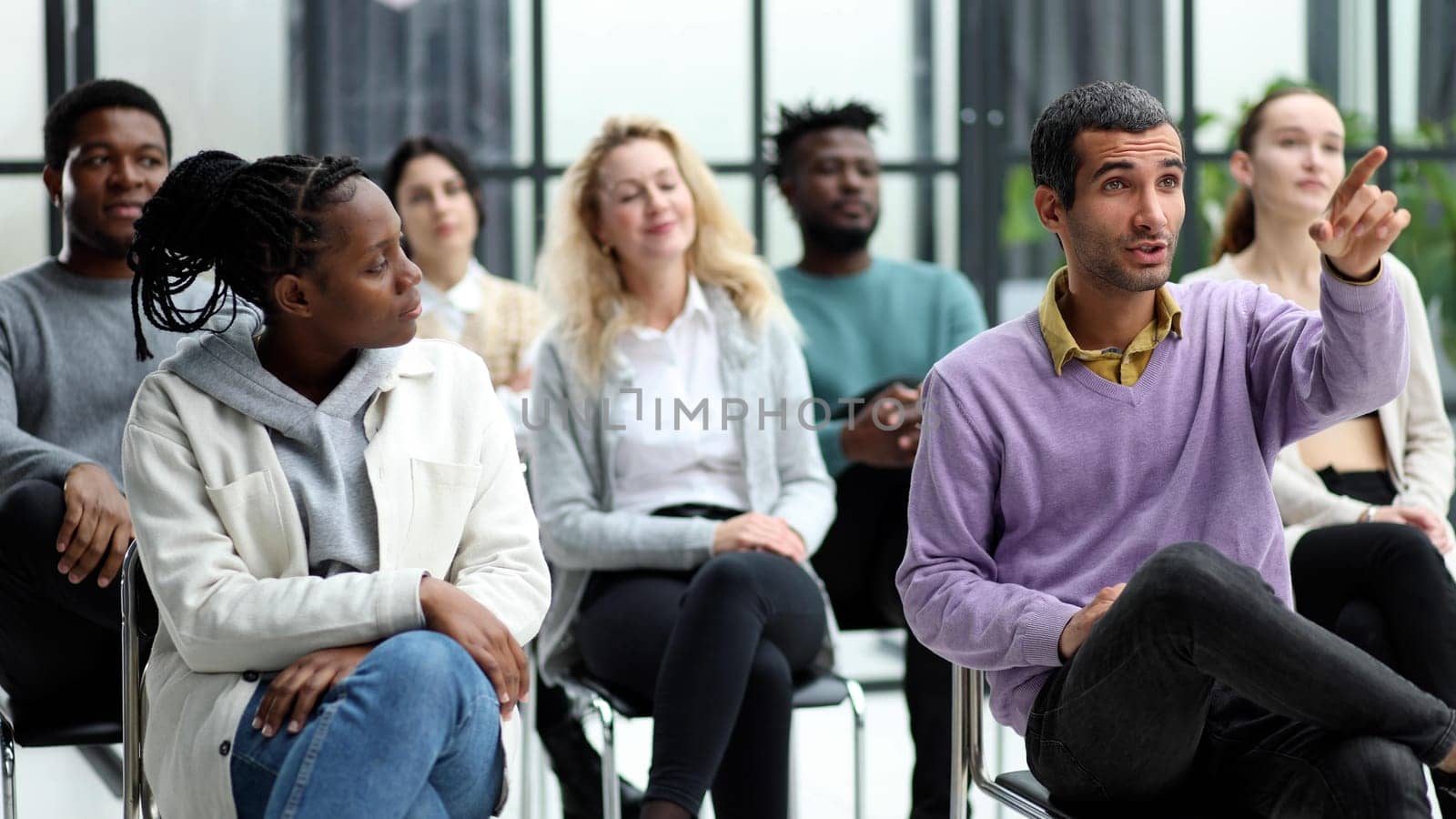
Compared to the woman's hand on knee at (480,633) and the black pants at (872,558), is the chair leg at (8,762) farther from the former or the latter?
the black pants at (872,558)

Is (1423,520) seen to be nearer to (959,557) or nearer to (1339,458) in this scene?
(1339,458)

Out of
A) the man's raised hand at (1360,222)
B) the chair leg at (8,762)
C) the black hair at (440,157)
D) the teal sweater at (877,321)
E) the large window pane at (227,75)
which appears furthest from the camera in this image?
the large window pane at (227,75)

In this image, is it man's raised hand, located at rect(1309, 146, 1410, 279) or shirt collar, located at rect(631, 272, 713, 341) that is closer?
man's raised hand, located at rect(1309, 146, 1410, 279)

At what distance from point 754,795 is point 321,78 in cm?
242

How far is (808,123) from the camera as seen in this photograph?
318cm

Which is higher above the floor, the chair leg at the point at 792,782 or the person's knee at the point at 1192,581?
the person's knee at the point at 1192,581

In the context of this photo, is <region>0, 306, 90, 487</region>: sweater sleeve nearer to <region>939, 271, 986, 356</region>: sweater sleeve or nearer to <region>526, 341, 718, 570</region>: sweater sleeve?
<region>526, 341, 718, 570</region>: sweater sleeve

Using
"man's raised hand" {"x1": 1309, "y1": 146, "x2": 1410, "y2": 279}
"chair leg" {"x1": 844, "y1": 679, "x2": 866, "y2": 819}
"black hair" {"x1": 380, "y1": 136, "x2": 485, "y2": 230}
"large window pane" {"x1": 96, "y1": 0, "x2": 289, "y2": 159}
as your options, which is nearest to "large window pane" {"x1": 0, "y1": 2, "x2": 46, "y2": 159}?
"large window pane" {"x1": 96, "y1": 0, "x2": 289, "y2": 159}

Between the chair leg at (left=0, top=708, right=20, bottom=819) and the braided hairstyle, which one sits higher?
the braided hairstyle

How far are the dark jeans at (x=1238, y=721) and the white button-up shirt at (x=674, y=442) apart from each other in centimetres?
106

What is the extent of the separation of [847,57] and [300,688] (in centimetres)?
290

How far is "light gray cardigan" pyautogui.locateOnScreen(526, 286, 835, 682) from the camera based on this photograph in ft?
8.00

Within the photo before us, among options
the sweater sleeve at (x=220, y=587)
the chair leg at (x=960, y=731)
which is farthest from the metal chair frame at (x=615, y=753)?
the sweater sleeve at (x=220, y=587)

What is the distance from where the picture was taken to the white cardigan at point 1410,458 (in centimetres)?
248
